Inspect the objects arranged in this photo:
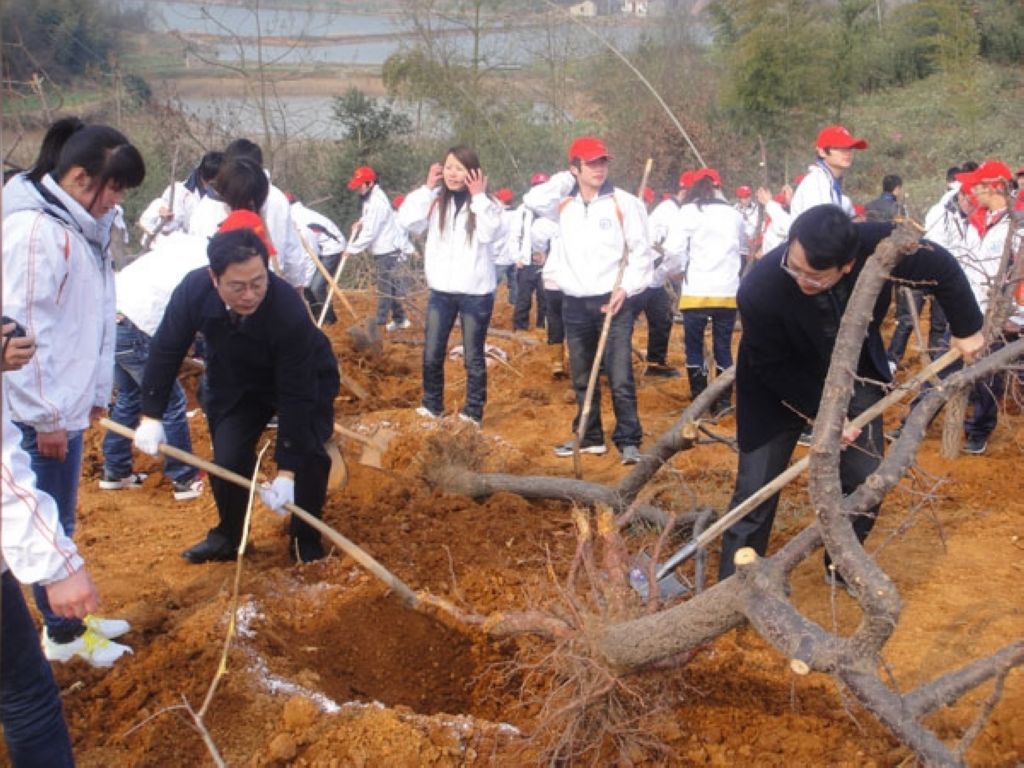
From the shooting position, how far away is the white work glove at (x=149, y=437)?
156 inches

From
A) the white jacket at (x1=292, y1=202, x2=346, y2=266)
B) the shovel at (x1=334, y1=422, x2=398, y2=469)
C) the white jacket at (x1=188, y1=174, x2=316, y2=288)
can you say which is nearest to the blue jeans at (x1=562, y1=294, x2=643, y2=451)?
the shovel at (x1=334, y1=422, x2=398, y2=469)

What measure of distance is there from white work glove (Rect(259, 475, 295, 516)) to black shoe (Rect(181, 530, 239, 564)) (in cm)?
59

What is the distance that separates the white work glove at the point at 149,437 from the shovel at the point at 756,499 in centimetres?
199

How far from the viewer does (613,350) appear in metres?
5.98

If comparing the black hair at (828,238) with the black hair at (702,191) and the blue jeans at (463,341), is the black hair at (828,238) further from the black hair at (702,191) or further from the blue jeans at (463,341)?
the black hair at (702,191)

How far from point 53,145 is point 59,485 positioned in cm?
118

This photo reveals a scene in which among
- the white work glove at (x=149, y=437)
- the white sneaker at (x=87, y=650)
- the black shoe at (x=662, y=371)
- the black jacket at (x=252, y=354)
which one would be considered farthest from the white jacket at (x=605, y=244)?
the white sneaker at (x=87, y=650)

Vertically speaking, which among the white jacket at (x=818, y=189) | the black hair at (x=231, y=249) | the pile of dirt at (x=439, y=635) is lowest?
the pile of dirt at (x=439, y=635)

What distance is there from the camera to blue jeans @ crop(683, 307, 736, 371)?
7359 mm

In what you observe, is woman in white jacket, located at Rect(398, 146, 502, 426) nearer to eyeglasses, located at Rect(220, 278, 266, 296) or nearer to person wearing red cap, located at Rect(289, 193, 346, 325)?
eyeglasses, located at Rect(220, 278, 266, 296)

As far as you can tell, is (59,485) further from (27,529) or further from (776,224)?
Result: (776,224)

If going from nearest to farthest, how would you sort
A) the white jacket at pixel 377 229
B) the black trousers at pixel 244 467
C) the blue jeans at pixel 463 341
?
the black trousers at pixel 244 467 < the blue jeans at pixel 463 341 < the white jacket at pixel 377 229

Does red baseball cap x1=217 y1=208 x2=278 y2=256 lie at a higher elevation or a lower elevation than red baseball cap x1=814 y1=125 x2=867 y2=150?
lower

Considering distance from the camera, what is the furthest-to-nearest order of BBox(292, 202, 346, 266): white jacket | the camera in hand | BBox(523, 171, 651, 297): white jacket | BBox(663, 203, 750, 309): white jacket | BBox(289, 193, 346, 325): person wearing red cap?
BBox(289, 193, 346, 325): person wearing red cap → BBox(292, 202, 346, 266): white jacket → BBox(663, 203, 750, 309): white jacket → BBox(523, 171, 651, 297): white jacket → the camera in hand
